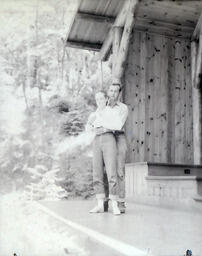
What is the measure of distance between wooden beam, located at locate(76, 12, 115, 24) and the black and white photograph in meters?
0.01

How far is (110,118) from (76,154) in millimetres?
664

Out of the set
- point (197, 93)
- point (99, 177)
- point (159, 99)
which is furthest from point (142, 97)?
point (99, 177)

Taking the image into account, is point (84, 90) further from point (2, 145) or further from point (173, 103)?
point (173, 103)

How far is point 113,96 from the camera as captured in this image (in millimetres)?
2979

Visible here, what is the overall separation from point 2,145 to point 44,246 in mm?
880

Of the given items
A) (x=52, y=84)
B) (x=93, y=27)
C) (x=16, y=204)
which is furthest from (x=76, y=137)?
(x=93, y=27)

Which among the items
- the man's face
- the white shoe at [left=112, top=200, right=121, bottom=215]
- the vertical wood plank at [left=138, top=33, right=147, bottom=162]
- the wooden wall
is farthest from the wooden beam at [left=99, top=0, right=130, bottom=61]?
the white shoe at [left=112, top=200, right=121, bottom=215]

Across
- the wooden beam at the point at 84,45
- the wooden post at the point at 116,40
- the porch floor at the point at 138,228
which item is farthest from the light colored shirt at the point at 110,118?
the wooden post at the point at 116,40

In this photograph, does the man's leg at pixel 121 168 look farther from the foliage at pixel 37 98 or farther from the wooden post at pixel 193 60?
the wooden post at pixel 193 60

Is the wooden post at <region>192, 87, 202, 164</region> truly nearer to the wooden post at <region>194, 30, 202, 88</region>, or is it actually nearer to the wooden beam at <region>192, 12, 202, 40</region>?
the wooden post at <region>194, 30, 202, 88</region>

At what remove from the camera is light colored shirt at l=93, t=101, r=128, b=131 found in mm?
2922

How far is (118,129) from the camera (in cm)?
294

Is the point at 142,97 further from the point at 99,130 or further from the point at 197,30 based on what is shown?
the point at 99,130

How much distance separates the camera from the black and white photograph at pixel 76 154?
92.0 inches
